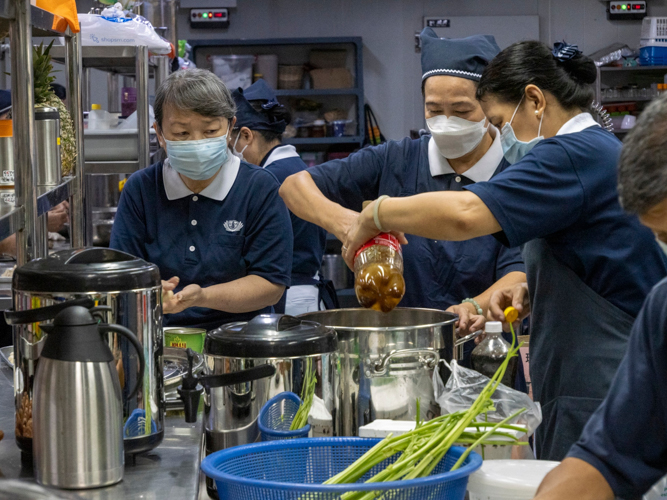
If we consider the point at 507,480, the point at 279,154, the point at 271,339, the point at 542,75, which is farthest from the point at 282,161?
the point at 507,480

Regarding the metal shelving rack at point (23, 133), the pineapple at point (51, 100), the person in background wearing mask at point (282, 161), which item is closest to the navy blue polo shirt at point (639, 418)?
the metal shelving rack at point (23, 133)

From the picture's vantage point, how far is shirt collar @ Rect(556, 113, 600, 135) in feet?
5.43

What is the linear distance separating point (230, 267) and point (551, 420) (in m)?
1.04

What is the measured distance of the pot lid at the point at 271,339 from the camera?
4.41 feet

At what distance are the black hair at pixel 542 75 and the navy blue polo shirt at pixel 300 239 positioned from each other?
167cm

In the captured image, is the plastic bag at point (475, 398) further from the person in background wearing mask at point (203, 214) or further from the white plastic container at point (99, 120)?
the white plastic container at point (99, 120)

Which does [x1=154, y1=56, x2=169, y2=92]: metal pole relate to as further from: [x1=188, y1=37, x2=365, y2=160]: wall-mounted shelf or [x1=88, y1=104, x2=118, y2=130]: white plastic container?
[x1=188, y1=37, x2=365, y2=160]: wall-mounted shelf

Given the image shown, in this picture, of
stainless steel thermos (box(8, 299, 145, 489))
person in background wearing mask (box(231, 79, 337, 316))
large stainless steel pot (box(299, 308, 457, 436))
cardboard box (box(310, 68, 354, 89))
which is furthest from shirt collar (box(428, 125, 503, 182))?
cardboard box (box(310, 68, 354, 89))

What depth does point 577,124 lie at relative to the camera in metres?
1.67

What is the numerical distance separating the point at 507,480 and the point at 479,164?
134 centimetres

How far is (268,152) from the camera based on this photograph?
3.56 meters

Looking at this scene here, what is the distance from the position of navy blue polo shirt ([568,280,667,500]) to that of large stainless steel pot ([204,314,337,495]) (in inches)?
19.2

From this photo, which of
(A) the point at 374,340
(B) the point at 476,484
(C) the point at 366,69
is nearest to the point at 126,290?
(A) the point at 374,340

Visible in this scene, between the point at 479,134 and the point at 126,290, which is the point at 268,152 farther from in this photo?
the point at 126,290
